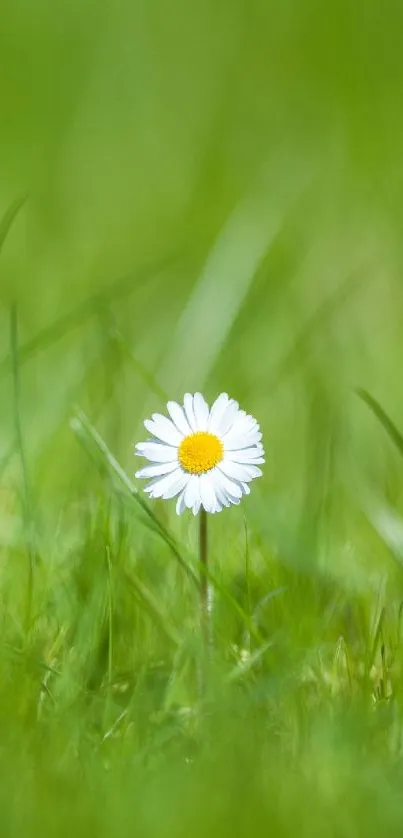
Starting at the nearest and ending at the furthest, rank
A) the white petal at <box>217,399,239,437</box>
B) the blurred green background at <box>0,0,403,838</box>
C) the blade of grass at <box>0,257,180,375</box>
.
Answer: the blurred green background at <box>0,0,403,838</box>
the white petal at <box>217,399,239,437</box>
the blade of grass at <box>0,257,180,375</box>

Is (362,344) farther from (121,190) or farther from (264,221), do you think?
(121,190)

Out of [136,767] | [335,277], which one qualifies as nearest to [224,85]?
[335,277]

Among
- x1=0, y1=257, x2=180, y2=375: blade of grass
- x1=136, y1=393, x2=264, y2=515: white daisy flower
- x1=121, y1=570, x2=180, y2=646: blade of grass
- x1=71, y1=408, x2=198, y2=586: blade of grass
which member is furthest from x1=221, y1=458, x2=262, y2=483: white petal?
x1=0, y1=257, x2=180, y2=375: blade of grass

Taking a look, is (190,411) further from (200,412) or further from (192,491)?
(192,491)

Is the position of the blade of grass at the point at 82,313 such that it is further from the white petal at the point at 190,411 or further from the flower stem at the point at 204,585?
the flower stem at the point at 204,585

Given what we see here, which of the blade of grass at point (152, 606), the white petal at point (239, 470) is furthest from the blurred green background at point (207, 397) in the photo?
the white petal at point (239, 470)

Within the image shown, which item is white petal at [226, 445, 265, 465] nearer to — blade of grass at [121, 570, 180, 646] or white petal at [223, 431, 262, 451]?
white petal at [223, 431, 262, 451]
